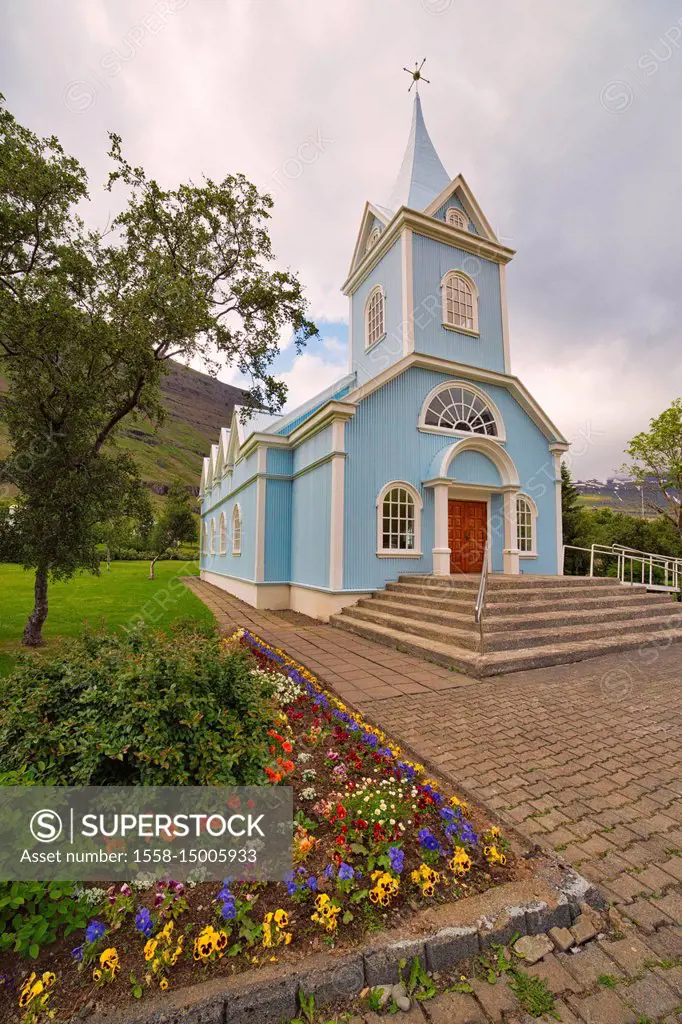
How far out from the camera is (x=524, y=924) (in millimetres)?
2270

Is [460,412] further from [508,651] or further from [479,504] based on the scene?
[508,651]

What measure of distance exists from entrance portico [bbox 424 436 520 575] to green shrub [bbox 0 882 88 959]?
11.0 metres

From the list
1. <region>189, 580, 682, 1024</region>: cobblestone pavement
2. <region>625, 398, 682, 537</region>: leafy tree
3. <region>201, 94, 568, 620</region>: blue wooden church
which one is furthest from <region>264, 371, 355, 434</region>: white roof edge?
<region>625, 398, 682, 537</region>: leafy tree

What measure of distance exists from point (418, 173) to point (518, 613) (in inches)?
627

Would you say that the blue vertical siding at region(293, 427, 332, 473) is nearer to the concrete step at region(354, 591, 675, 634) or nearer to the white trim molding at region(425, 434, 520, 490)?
the white trim molding at region(425, 434, 520, 490)

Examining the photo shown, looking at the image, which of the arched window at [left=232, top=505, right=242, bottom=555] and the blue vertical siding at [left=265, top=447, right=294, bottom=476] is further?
the arched window at [left=232, top=505, right=242, bottom=555]

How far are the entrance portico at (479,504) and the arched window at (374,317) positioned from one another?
5.25m

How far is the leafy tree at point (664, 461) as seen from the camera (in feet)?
84.7

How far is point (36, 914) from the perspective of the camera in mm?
2031

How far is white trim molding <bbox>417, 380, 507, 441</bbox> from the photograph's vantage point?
1262 cm

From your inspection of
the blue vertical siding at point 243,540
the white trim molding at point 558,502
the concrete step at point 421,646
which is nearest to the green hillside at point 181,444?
the blue vertical siding at point 243,540

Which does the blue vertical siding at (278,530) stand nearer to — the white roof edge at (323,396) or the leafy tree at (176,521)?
the white roof edge at (323,396)

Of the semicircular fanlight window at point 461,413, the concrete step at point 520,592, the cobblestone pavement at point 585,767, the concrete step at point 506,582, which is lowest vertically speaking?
the cobblestone pavement at point 585,767

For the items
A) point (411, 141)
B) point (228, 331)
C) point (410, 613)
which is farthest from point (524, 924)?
point (411, 141)
